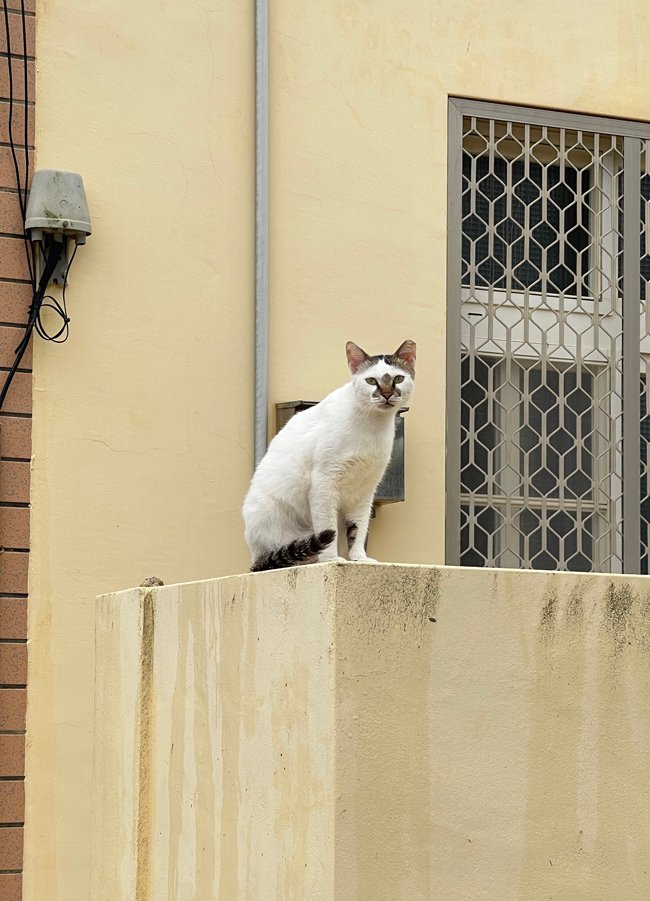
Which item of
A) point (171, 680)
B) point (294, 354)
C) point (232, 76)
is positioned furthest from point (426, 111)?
point (171, 680)

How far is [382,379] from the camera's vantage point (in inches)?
152

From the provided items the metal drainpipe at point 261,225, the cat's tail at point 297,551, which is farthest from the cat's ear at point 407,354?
the metal drainpipe at point 261,225

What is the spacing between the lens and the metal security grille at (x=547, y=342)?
5938 mm

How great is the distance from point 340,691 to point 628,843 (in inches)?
32.8

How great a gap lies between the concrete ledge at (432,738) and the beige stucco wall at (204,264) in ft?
6.43

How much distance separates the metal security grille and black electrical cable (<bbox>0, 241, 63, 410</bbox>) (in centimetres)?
181

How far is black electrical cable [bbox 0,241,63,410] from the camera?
5152 mm

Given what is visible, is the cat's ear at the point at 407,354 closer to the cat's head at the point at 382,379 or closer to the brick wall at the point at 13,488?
the cat's head at the point at 382,379

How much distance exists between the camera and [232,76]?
561cm

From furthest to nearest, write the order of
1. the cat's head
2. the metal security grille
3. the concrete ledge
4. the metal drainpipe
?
1. the metal security grille
2. the metal drainpipe
3. the cat's head
4. the concrete ledge

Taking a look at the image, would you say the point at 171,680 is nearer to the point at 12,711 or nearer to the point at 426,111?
Result: the point at 12,711

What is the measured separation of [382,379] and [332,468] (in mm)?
309

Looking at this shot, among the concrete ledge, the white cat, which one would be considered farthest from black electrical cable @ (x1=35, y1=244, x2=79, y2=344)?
the concrete ledge

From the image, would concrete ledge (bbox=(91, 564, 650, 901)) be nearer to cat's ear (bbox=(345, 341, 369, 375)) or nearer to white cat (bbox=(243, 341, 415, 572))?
white cat (bbox=(243, 341, 415, 572))
